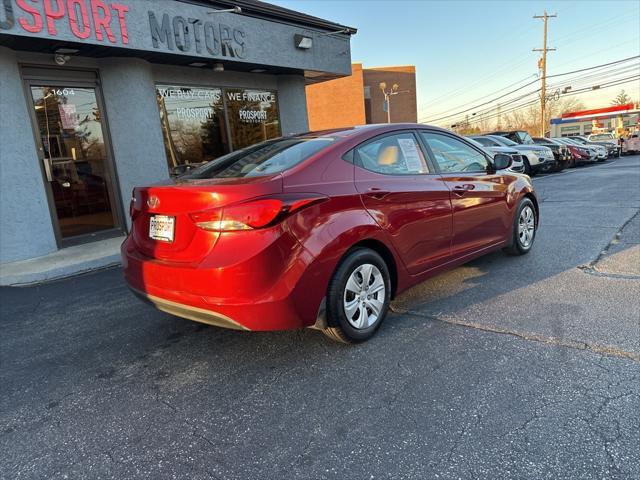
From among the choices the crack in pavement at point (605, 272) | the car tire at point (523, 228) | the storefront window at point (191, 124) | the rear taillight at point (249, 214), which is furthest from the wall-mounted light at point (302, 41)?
the rear taillight at point (249, 214)

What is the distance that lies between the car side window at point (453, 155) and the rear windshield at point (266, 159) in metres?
1.21

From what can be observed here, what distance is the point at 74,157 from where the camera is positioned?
24.2 ft

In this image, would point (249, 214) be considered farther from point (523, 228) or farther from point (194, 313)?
point (523, 228)

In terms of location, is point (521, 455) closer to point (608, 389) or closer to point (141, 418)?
point (608, 389)

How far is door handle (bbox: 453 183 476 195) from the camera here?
4184mm

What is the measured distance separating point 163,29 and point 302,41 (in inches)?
127

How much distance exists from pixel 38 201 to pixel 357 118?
30.6 meters

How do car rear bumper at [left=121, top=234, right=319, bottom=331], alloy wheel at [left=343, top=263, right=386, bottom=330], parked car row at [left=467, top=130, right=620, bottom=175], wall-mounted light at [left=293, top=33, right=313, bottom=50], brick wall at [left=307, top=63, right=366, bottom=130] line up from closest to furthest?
car rear bumper at [left=121, top=234, right=319, bottom=331] → alloy wheel at [left=343, top=263, right=386, bottom=330] → wall-mounted light at [left=293, top=33, right=313, bottom=50] → parked car row at [left=467, top=130, right=620, bottom=175] → brick wall at [left=307, top=63, right=366, bottom=130]

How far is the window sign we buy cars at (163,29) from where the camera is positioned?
228 inches

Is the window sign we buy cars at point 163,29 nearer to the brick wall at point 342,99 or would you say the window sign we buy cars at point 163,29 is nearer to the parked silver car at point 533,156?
the parked silver car at point 533,156

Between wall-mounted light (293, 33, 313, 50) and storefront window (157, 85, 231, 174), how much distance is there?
1.92 meters

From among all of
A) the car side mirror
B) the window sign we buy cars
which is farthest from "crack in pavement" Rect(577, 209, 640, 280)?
the window sign we buy cars

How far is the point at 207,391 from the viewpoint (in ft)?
9.42

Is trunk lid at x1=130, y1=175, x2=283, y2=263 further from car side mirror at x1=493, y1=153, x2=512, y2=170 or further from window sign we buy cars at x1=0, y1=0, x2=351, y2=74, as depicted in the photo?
window sign we buy cars at x1=0, y1=0, x2=351, y2=74
